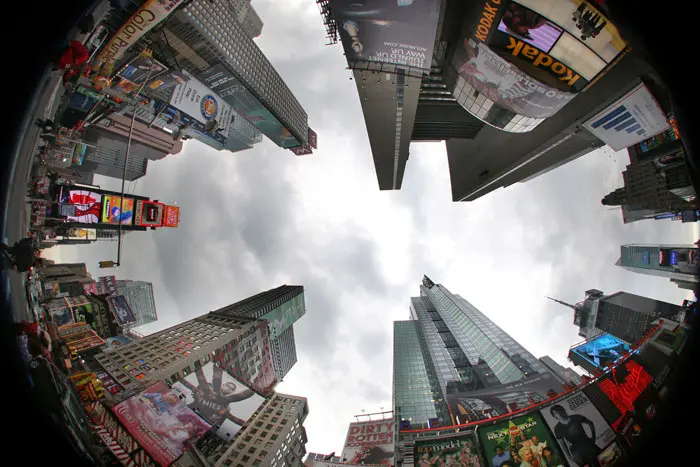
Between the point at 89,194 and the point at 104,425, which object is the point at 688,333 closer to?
the point at 104,425

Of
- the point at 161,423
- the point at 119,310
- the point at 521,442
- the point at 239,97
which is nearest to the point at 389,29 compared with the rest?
the point at 521,442

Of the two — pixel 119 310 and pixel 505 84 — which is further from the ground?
pixel 505 84

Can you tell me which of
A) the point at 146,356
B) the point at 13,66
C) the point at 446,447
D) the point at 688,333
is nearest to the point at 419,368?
the point at 446,447

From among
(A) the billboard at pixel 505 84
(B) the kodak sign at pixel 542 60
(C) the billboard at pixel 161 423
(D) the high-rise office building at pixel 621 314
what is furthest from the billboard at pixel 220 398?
(D) the high-rise office building at pixel 621 314

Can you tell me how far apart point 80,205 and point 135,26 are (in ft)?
41.0

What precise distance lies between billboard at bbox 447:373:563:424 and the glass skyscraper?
2232 cm

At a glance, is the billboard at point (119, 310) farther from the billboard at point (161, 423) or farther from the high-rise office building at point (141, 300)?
the high-rise office building at point (141, 300)

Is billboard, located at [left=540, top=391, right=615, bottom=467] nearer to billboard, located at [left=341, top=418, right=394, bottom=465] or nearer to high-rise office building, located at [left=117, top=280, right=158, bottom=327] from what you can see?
billboard, located at [left=341, top=418, right=394, bottom=465]

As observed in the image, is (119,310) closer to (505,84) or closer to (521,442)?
(521,442)

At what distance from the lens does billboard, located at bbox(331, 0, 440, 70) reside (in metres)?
13.8

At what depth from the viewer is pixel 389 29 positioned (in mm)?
14570

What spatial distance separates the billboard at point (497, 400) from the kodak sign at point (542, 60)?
2553cm

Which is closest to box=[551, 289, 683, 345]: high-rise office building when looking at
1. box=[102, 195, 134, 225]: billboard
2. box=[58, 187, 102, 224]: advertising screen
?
box=[102, 195, 134, 225]: billboard

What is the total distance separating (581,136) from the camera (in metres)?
20.2
